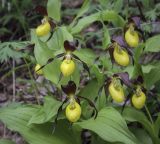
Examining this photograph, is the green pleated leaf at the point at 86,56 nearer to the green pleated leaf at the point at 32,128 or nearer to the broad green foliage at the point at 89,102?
the broad green foliage at the point at 89,102

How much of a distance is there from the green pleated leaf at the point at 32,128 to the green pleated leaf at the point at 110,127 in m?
0.21

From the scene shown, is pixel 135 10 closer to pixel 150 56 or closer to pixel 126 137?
pixel 150 56

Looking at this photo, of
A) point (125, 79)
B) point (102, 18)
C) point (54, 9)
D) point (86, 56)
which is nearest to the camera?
point (125, 79)

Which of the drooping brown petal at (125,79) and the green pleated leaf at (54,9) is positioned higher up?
the green pleated leaf at (54,9)

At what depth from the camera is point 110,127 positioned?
2.13 metres

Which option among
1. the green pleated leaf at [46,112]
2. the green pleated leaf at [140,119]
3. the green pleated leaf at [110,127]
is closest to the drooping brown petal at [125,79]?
the green pleated leaf at [110,127]

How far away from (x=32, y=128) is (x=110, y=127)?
0.50 metres

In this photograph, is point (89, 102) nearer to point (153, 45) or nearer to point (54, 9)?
point (153, 45)

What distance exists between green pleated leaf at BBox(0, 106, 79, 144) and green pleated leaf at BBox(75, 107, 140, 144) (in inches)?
8.2

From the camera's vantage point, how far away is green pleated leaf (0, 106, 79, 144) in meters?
2.28

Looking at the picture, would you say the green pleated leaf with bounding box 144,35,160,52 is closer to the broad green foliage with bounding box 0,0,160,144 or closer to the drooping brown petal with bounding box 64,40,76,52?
the broad green foliage with bounding box 0,0,160,144

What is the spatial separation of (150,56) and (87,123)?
1718 millimetres

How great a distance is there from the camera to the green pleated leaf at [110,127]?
2074mm

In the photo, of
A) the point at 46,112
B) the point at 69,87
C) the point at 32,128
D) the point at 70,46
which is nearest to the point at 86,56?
the point at 70,46
